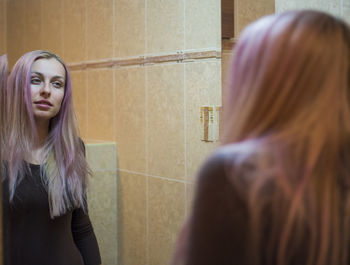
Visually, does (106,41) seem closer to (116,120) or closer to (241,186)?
(116,120)

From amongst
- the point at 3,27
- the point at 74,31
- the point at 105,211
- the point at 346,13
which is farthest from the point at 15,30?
the point at 346,13

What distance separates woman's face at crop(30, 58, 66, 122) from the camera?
71 cm

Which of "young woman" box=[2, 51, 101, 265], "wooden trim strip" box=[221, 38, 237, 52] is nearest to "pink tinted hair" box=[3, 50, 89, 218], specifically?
"young woman" box=[2, 51, 101, 265]

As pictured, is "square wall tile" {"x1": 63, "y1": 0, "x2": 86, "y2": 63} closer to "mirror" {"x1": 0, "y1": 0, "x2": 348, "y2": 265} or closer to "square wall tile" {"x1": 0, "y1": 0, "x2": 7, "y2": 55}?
"mirror" {"x1": 0, "y1": 0, "x2": 348, "y2": 265}

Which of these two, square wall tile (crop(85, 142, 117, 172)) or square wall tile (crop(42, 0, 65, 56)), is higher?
square wall tile (crop(42, 0, 65, 56))

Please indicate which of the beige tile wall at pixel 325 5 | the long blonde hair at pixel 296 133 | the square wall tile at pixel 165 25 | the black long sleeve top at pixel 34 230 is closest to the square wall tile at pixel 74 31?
the square wall tile at pixel 165 25

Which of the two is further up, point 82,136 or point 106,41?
point 106,41

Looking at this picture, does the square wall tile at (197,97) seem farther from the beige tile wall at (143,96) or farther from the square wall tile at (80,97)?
the square wall tile at (80,97)

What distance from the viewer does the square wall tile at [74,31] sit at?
840mm

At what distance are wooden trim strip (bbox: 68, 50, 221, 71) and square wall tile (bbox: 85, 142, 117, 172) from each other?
0.45 ft

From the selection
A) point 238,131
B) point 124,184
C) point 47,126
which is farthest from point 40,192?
point 238,131

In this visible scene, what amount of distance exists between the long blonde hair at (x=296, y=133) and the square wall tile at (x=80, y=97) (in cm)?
51

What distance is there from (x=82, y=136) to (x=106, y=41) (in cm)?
17

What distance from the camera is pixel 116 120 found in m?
0.91
